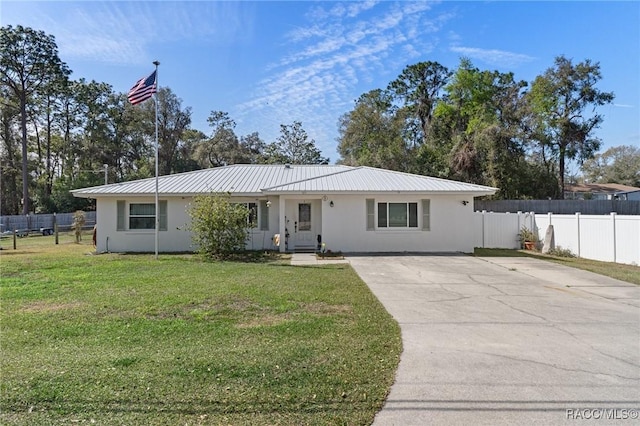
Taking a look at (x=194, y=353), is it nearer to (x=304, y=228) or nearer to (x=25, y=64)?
(x=304, y=228)

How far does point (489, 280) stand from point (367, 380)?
22.6 ft

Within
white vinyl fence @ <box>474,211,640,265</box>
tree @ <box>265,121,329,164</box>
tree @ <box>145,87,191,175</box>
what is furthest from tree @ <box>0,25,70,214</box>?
white vinyl fence @ <box>474,211,640,265</box>

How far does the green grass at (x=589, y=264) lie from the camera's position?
9902 millimetres

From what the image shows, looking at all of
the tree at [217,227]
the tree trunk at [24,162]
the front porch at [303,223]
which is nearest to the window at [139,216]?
the tree at [217,227]

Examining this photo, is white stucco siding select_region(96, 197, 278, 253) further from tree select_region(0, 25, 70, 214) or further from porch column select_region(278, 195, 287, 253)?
tree select_region(0, 25, 70, 214)

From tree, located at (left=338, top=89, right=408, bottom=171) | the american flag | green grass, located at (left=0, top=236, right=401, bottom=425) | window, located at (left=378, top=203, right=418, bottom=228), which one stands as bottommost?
green grass, located at (left=0, top=236, right=401, bottom=425)

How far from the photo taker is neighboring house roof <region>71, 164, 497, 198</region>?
1501cm

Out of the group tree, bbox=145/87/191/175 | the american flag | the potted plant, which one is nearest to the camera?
the american flag

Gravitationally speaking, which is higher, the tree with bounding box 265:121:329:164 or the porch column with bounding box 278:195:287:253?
the tree with bounding box 265:121:329:164

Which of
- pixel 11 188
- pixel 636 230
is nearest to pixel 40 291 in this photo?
pixel 636 230

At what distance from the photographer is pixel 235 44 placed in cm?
1273

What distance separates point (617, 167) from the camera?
2495 inches

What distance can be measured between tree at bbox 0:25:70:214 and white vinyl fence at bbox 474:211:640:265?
126 feet

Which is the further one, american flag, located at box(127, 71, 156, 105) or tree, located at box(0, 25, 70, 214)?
tree, located at box(0, 25, 70, 214)
